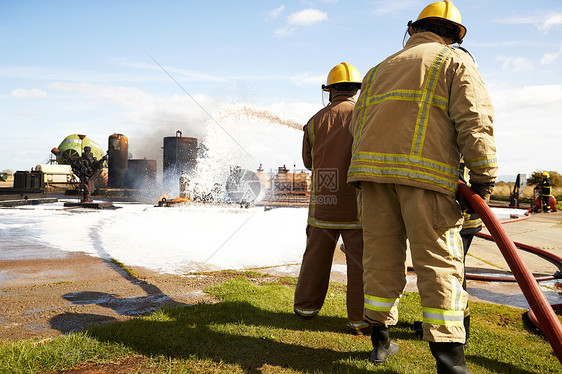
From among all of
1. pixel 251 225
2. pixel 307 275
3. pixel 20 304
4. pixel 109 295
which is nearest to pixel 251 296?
pixel 307 275

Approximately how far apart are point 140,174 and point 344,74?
73.5ft

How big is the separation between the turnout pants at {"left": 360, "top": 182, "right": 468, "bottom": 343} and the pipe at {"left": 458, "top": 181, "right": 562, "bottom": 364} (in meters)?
0.13

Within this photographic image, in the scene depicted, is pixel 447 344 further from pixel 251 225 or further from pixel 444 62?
pixel 251 225

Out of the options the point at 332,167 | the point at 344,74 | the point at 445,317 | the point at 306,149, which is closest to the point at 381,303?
the point at 445,317

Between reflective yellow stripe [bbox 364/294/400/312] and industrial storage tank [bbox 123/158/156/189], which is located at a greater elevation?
industrial storage tank [bbox 123/158/156/189]

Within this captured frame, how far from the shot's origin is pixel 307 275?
3238 millimetres

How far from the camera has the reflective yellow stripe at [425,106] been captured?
207cm

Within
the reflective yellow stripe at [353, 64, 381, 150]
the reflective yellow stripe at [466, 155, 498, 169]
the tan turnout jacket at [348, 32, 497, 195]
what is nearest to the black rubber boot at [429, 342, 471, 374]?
the tan turnout jacket at [348, 32, 497, 195]

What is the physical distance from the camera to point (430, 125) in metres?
2.07

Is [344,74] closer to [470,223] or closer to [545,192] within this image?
[470,223]

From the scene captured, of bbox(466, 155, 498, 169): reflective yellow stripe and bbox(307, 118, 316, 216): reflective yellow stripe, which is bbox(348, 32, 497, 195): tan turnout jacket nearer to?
bbox(466, 155, 498, 169): reflective yellow stripe

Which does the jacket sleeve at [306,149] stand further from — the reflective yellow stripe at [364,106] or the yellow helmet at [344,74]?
the reflective yellow stripe at [364,106]

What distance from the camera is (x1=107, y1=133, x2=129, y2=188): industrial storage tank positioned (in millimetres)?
24250

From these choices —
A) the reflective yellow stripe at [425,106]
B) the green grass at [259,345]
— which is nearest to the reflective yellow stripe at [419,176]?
the reflective yellow stripe at [425,106]
